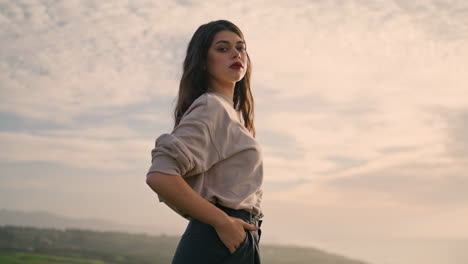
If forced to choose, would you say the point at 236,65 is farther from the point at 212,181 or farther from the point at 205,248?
the point at 205,248

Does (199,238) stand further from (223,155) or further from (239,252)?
(223,155)

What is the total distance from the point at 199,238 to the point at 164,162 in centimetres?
43

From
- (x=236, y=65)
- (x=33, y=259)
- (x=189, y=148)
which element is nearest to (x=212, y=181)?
(x=189, y=148)

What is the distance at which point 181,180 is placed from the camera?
238 centimetres

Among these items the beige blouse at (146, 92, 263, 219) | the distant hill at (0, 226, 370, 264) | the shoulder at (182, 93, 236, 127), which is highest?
the distant hill at (0, 226, 370, 264)

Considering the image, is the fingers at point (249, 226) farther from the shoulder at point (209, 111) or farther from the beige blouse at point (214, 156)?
the shoulder at point (209, 111)

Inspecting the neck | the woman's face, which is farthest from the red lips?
the neck

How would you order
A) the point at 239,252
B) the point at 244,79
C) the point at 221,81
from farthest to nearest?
the point at 244,79 → the point at 221,81 → the point at 239,252

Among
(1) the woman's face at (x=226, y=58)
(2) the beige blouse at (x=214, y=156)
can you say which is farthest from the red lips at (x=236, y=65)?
(2) the beige blouse at (x=214, y=156)

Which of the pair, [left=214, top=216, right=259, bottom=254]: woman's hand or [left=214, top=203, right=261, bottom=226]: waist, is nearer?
[left=214, top=216, right=259, bottom=254]: woman's hand

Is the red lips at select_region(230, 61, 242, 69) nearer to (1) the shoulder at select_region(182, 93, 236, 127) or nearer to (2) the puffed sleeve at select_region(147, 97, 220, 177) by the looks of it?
(1) the shoulder at select_region(182, 93, 236, 127)

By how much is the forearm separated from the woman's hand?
47mm

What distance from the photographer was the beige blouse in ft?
7.89

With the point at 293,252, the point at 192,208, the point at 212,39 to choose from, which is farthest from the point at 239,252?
the point at 293,252
